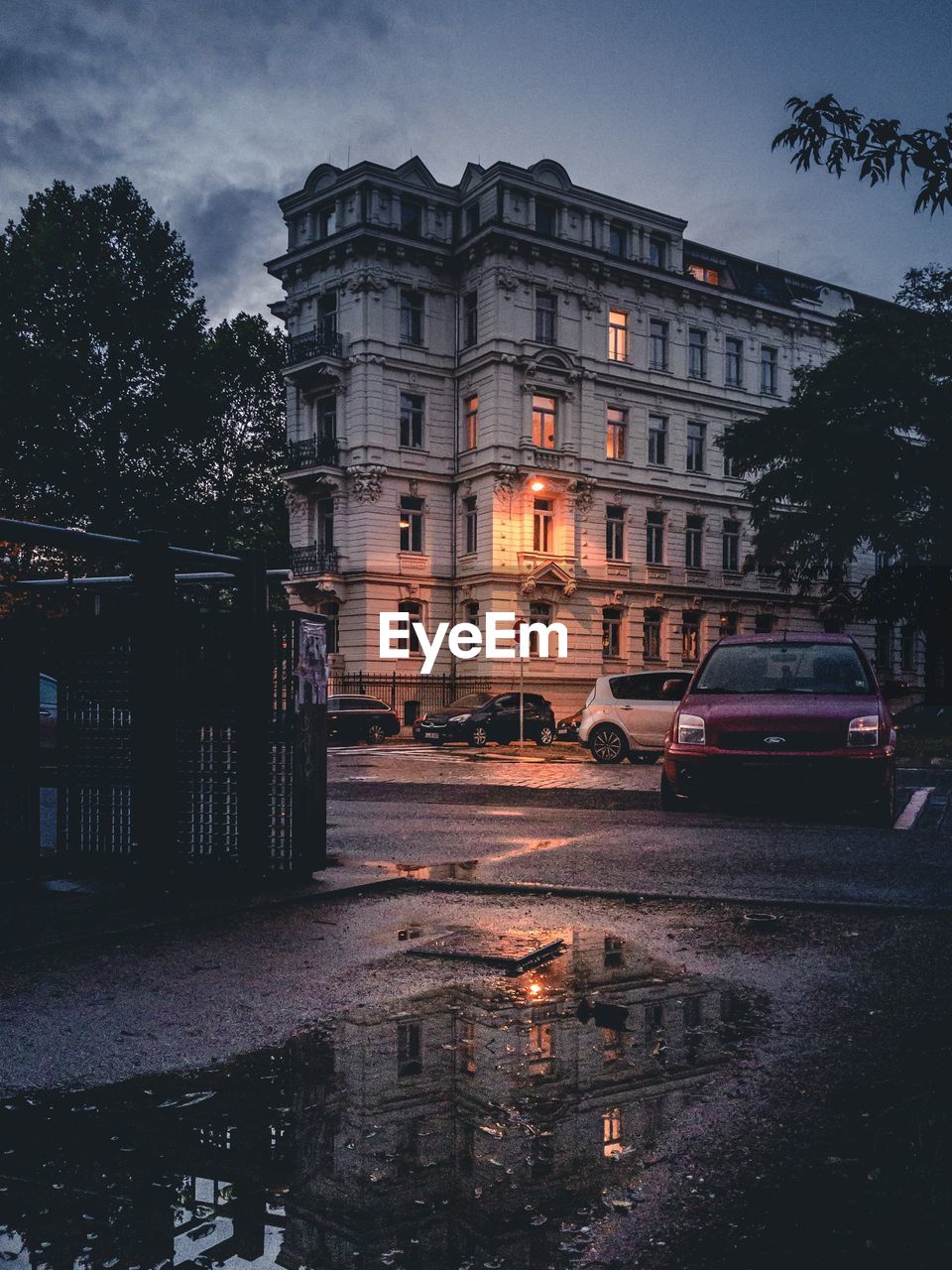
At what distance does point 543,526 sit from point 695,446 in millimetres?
9926

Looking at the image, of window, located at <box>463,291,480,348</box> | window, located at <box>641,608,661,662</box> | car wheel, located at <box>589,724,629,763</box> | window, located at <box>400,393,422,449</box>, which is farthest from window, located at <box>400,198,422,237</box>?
car wheel, located at <box>589,724,629,763</box>

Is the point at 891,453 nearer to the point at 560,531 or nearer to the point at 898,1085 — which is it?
the point at 560,531

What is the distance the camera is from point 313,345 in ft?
144

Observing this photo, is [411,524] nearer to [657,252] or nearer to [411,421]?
[411,421]

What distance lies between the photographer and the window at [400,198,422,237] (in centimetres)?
4412

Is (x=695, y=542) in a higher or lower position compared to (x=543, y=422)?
lower

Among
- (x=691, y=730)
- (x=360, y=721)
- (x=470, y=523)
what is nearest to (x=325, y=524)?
(x=470, y=523)

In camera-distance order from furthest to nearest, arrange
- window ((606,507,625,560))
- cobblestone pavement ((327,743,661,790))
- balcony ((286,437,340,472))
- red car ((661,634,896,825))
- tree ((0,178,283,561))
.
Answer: window ((606,507,625,560)) < balcony ((286,437,340,472)) < tree ((0,178,283,561)) < cobblestone pavement ((327,743,661,790)) < red car ((661,634,896,825))

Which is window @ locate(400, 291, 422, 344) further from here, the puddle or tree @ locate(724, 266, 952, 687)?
the puddle

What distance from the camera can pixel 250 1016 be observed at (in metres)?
4.36

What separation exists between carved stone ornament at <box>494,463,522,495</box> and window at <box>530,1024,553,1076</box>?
1534 inches

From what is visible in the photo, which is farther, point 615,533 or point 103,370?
point 615,533

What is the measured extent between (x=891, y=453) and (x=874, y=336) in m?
3.73

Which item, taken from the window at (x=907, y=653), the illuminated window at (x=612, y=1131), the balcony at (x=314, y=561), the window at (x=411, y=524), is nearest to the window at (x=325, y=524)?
the balcony at (x=314, y=561)
